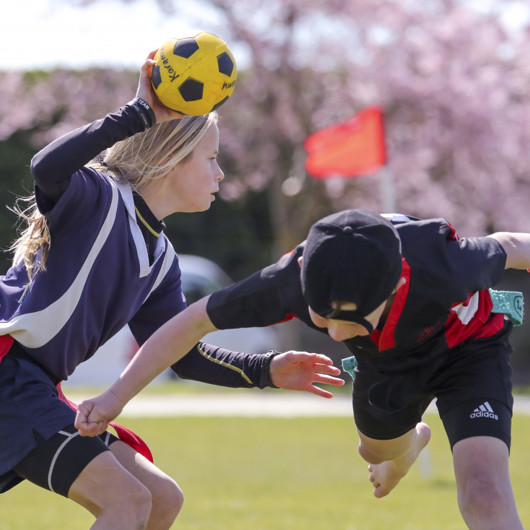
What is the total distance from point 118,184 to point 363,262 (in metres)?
1.12

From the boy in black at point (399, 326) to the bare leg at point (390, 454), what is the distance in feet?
0.57

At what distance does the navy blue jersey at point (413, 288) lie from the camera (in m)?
3.43

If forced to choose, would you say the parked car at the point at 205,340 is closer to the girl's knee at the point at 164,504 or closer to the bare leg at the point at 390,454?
the bare leg at the point at 390,454

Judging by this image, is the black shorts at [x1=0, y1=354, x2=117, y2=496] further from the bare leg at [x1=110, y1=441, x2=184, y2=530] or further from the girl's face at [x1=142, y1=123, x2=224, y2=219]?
the girl's face at [x1=142, y1=123, x2=224, y2=219]

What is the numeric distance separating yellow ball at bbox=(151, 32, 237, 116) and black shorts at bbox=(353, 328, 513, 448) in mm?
1174

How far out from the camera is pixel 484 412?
367 cm

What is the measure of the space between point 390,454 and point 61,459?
1.59m

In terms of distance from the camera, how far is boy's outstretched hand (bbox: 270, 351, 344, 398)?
3852mm

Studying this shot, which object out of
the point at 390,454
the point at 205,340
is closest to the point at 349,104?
the point at 205,340

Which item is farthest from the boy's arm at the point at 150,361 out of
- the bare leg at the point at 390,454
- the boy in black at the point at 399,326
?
the bare leg at the point at 390,454

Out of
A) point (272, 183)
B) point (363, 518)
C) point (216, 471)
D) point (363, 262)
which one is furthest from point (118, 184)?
point (272, 183)

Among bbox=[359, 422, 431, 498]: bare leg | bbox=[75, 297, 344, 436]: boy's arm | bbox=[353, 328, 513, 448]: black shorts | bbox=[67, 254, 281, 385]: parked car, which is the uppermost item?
bbox=[75, 297, 344, 436]: boy's arm

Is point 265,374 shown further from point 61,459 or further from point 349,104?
point 349,104

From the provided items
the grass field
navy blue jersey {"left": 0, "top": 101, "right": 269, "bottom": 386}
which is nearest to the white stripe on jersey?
navy blue jersey {"left": 0, "top": 101, "right": 269, "bottom": 386}
